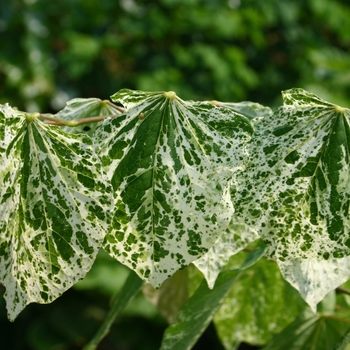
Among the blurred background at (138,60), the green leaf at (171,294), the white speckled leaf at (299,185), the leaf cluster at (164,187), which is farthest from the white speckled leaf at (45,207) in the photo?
the blurred background at (138,60)

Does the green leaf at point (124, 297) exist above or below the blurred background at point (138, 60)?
below

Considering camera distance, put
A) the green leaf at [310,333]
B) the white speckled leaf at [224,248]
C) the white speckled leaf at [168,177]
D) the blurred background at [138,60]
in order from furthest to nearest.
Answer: the blurred background at [138,60] → the green leaf at [310,333] → the white speckled leaf at [224,248] → the white speckled leaf at [168,177]

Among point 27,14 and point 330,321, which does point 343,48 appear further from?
point 330,321

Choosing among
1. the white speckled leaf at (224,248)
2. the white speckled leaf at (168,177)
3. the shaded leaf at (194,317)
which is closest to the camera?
the white speckled leaf at (168,177)

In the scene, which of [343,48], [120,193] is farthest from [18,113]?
[343,48]

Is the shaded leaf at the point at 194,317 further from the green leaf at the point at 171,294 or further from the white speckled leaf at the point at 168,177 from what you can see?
the white speckled leaf at the point at 168,177

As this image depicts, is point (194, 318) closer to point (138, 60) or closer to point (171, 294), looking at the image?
point (171, 294)

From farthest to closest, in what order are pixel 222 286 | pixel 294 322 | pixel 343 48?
pixel 343 48, pixel 294 322, pixel 222 286

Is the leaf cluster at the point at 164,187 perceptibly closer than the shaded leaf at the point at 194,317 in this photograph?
Yes
